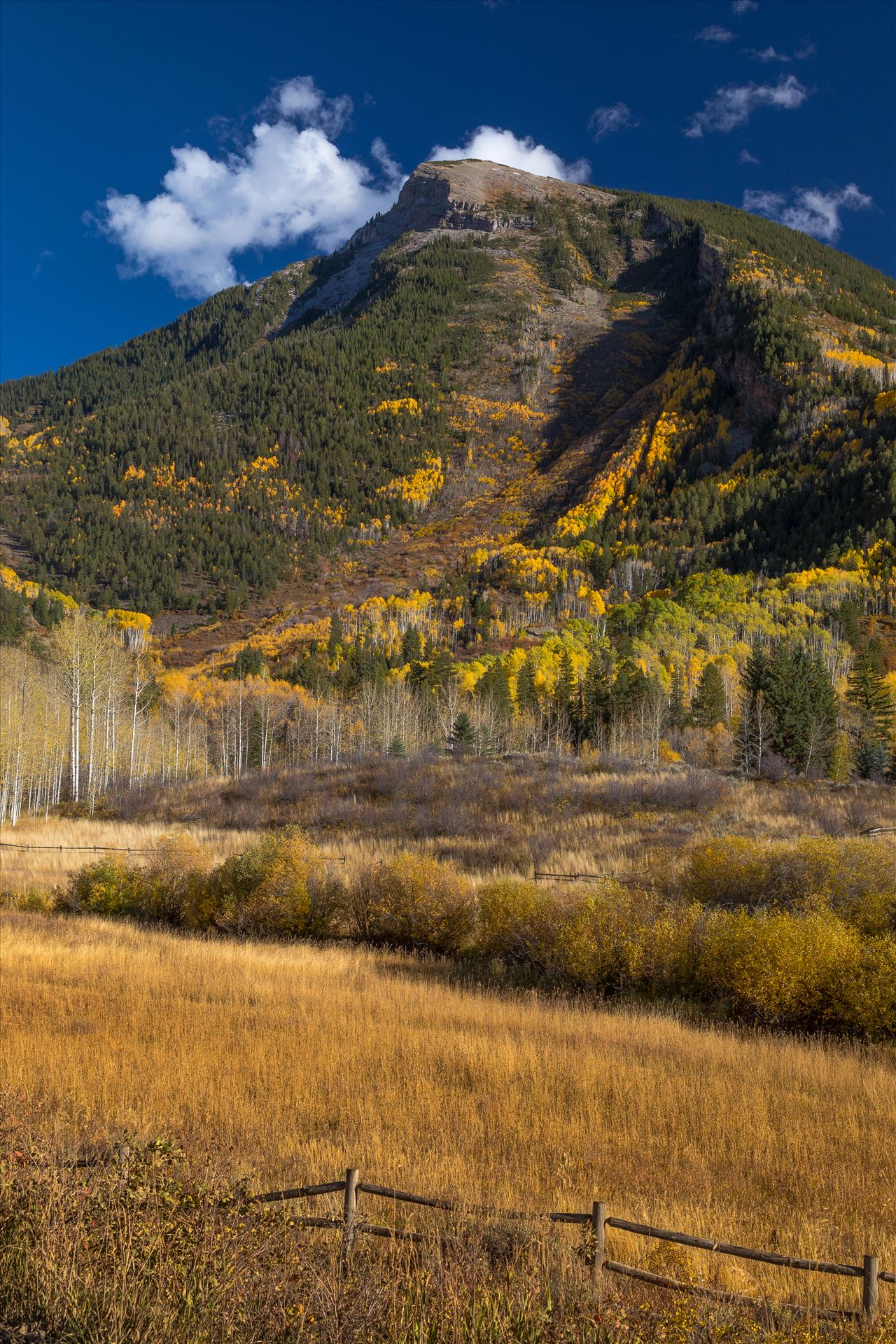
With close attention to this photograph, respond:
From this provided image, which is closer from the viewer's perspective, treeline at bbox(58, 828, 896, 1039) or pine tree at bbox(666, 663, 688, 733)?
treeline at bbox(58, 828, 896, 1039)

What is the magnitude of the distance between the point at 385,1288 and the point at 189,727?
8116 cm

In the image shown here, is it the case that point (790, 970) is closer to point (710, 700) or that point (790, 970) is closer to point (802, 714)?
point (802, 714)

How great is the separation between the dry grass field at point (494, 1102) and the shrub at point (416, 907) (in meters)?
4.49

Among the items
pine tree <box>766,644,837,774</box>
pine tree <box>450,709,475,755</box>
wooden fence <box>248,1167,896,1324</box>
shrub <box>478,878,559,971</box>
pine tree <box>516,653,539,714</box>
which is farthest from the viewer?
pine tree <box>516,653,539,714</box>

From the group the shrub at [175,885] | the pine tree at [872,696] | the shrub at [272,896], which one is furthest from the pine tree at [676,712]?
the shrub at [175,885]

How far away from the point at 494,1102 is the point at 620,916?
764 cm

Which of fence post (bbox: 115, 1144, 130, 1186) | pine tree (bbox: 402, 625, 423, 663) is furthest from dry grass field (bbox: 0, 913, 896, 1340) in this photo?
pine tree (bbox: 402, 625, 423, 663)

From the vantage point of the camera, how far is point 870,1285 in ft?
13.4

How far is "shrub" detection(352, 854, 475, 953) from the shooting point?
1856 cm

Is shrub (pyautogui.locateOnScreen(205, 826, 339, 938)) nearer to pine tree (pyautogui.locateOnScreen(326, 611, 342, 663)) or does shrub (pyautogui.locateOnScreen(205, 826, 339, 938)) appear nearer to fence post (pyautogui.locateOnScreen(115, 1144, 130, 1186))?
fence post (pyautogui.locateOnScreen(115, 1144, 130, 1186))

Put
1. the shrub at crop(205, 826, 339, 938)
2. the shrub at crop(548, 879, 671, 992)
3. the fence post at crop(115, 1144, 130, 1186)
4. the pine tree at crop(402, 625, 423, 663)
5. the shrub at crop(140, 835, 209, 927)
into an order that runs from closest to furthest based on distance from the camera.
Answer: the fence post at crop(115, 1144, 130, 1186), the shrub at crop(548, 879, 671, 992), the shrub at crop(205, 826, 339, 938), the shrub at crop(140, 835, 209, 927), the pine tree at crop(402, 625, 423, 663)

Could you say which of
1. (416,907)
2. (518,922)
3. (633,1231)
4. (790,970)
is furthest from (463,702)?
(633,1231)

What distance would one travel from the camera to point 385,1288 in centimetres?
429

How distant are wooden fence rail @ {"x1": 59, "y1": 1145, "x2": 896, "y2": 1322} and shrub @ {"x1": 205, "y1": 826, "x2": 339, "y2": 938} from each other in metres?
15.1
